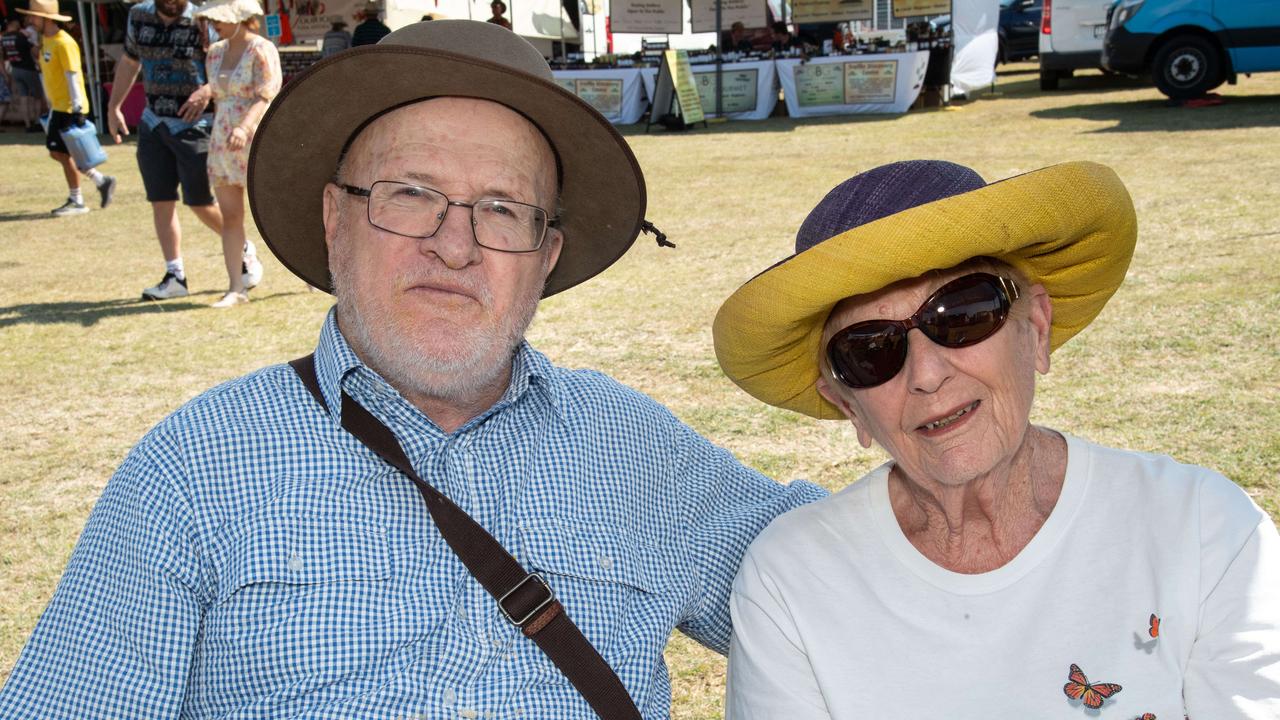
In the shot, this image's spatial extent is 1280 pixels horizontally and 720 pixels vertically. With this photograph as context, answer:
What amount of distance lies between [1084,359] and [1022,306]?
3824 millimetres

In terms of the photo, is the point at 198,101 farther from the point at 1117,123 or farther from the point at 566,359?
the point at 1117,123

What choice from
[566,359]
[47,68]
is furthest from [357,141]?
[47,68]

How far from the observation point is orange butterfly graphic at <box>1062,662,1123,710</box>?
191cm

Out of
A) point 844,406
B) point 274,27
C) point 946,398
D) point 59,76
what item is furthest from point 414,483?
point 274,27

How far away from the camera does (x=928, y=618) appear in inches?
79.5

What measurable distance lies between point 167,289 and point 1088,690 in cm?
804

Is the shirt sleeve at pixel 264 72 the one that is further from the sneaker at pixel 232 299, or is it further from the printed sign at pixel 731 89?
the printed sign at pixel 731 89

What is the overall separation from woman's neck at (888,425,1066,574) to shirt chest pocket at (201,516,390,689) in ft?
3.36

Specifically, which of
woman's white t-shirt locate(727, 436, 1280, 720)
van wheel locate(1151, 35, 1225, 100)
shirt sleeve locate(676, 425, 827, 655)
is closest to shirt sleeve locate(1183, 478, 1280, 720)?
woman's white t-shirt locate(727, 436, 1280, 720)

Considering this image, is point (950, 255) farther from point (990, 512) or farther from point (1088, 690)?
point (1088, 690)

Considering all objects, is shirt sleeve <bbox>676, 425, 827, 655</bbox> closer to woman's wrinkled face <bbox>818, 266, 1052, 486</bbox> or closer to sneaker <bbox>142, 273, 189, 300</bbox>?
woman's wrinkled face <bbox>818, 266, 1052, 486</bbox>

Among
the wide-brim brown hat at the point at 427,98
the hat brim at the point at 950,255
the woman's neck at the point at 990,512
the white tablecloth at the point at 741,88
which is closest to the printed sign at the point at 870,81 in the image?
the white tablecloth at the point at 741,88

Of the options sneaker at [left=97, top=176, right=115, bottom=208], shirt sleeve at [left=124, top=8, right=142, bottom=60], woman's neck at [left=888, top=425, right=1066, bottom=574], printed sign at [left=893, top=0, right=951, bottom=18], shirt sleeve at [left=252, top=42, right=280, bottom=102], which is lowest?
sneaker at [left=97, top=176, right=115, bottom=208]

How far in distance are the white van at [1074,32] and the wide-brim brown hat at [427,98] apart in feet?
60.6
